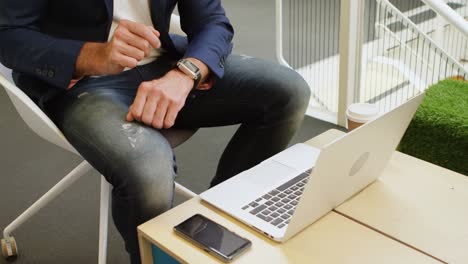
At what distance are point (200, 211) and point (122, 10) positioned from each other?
0.59 meters

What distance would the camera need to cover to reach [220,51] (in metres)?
1.43

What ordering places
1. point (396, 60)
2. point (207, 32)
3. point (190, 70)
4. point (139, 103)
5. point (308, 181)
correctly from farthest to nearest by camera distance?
point (396, 60)
point (207, 32)
point (190, 70)
point (139, 103)
point (308, 181)

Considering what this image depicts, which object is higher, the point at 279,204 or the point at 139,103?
the point at 139,103

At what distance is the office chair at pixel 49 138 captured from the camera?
4.16 ft

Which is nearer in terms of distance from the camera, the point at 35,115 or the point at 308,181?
the point at 308,181

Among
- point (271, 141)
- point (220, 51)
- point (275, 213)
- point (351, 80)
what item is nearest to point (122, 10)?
point (220, 51)

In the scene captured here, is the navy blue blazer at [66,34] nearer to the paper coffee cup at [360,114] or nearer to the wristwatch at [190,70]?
the wristwatch at [190,70]

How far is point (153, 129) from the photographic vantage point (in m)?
1.25

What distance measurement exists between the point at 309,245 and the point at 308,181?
14 centimetres

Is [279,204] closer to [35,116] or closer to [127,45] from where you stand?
[127,45]

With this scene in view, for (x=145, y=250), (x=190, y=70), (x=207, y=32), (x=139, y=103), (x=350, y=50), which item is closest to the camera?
(x=145, y=250)

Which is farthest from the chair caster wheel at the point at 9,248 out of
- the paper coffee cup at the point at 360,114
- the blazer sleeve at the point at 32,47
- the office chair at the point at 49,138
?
the paper coffee cup at the point at 360,114

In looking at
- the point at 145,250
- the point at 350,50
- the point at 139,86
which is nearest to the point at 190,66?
the point at 139,86

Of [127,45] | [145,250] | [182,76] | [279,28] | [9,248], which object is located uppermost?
[127,45]
